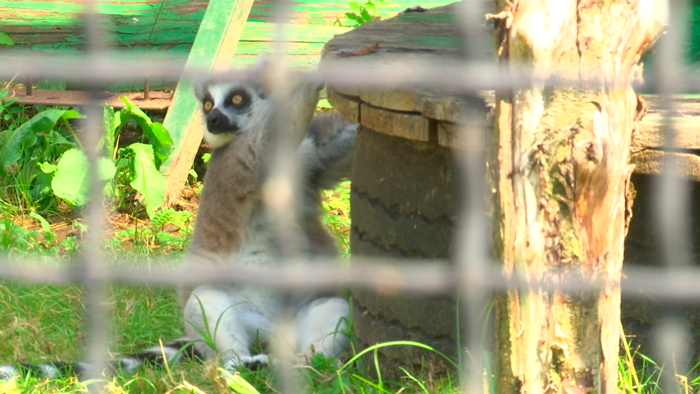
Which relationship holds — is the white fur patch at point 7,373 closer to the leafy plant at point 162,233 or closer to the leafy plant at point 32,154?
the leafy plant at point 162,233

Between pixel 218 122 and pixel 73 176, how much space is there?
1.61m

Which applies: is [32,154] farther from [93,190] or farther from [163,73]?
[163,73]

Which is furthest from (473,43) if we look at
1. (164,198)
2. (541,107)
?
(164,198)

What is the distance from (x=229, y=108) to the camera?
4.21m

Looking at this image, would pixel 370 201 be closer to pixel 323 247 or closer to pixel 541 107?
pixel 323 247

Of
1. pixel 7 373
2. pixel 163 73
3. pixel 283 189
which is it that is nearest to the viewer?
pixel 163 73

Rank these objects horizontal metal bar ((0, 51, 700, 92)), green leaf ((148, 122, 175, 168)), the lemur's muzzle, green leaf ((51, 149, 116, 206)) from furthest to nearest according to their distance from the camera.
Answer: green leaf ((148, 122, 175, 168)) → green leaf ((51, 149, 116, 206)) → the lemur's muzzle → horizontal metal bar ((0, 51, 700, 92))

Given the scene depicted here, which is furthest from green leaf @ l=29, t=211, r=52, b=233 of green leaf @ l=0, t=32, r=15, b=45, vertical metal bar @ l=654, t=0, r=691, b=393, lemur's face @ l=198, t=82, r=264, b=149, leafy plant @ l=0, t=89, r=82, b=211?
vertical metal bar @ l=654, t=0, r=691, b=393

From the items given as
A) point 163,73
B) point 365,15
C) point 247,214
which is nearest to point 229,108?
point 247,214

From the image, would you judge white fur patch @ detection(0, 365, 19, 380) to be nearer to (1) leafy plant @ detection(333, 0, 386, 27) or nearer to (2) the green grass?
(2) the green grass

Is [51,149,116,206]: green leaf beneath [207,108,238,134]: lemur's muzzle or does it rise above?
beneath

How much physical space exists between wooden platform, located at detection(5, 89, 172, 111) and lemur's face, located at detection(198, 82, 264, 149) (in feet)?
6.48

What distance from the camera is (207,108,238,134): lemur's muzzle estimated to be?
4.14 metres

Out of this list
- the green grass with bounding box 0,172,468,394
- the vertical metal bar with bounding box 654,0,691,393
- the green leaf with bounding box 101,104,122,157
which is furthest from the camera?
the green leaf with bounding box 101,104,122,157
